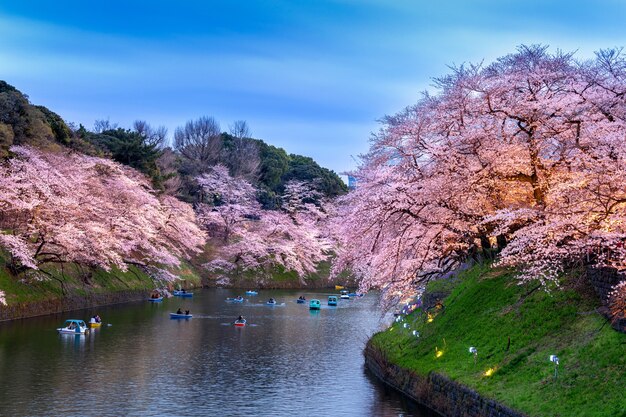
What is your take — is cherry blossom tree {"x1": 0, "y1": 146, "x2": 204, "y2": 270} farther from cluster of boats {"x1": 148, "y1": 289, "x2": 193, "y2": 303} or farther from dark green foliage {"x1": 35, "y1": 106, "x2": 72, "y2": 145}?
dark green foliage {"x1": 35, "y1": 106, "x2": 72, "y2": 145}

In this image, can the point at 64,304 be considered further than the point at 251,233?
No

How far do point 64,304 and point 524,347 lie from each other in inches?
1527

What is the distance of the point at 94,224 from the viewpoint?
5256cm

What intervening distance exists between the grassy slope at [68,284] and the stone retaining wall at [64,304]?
353 millimetres

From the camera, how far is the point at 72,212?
50.8m

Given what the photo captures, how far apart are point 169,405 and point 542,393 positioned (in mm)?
14111

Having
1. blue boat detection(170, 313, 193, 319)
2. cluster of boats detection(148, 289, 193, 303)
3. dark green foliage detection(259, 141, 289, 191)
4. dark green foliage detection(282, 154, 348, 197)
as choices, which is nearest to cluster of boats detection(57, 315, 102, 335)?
blue boat detection(170, 313, 193, 319)

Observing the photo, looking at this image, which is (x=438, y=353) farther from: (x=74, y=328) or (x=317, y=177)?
(x=317, y=177)

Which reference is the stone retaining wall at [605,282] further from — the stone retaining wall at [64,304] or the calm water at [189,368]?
the stone retaining wall at [64,304]

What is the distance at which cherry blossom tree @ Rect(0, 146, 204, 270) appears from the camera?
155 feet

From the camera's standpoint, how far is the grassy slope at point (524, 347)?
18.2 metres

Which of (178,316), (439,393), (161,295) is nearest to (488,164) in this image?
(439,393)

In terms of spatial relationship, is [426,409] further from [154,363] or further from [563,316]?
[154,363]

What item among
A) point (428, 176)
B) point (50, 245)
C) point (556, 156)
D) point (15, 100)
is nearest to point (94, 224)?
point (50, 245)
